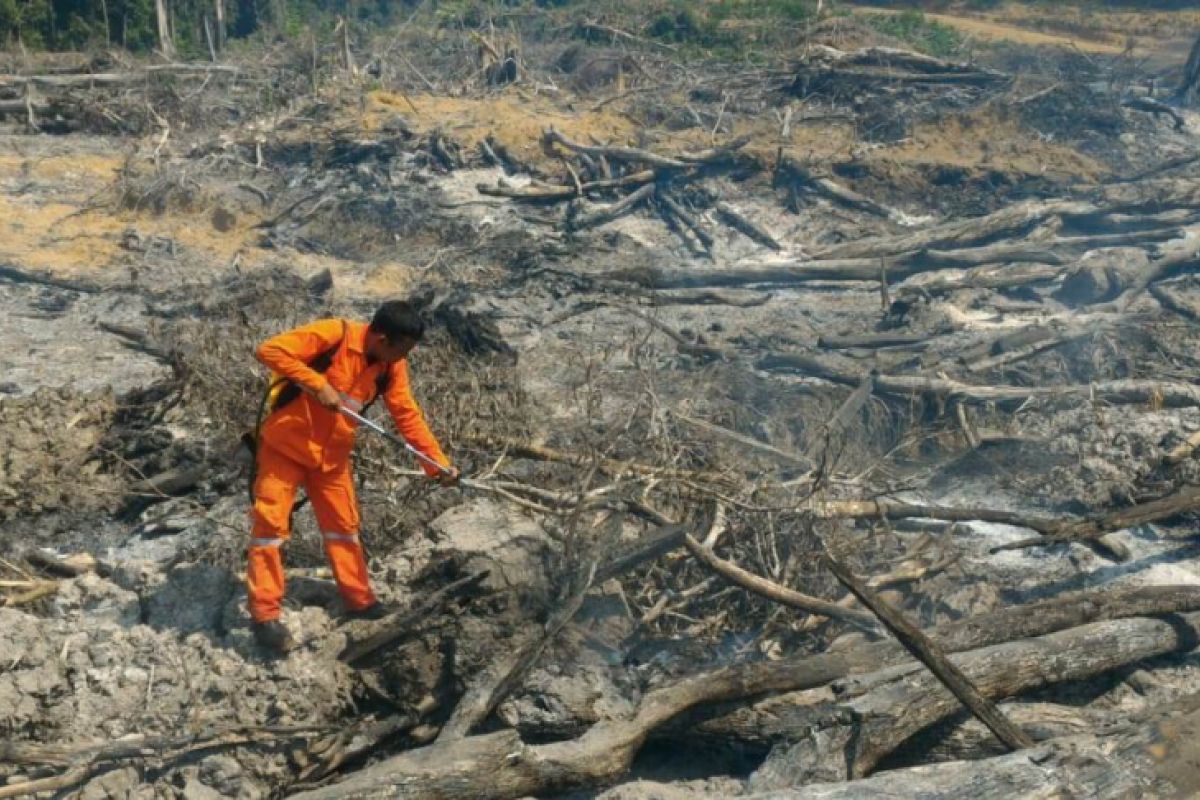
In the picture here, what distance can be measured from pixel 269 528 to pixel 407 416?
2.44ft

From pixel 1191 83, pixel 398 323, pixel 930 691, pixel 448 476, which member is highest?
pixel 398 323

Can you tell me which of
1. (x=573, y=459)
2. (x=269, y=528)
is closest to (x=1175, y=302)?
(x=573, y=459)

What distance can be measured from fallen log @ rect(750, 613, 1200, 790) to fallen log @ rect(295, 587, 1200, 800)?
0.15 meters

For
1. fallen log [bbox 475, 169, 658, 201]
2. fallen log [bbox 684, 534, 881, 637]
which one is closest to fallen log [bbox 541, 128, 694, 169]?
fallen log [bbox 475, 169, 658, 201]

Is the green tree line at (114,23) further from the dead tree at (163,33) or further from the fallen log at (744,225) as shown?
the fallen log at (744,225)

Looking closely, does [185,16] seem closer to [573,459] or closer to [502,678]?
[573,459]

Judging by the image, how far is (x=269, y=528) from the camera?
4801mm

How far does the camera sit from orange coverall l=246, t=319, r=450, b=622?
473 cm

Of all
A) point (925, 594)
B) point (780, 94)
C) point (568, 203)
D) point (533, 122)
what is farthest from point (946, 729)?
point (780, 94)

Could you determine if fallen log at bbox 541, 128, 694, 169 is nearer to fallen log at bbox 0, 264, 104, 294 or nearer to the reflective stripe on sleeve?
fallen log at bbox 0, 264, 104, 294

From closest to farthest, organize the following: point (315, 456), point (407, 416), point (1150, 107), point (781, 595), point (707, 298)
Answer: point (315, 456)
point (407, 416)
point (781, 595)
point (707, 298)
point (1150, 107)

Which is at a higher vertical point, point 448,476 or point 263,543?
point 448,476

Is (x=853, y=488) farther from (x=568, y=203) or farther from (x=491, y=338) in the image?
(x=568, y=203)

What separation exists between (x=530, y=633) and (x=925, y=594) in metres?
2.22
